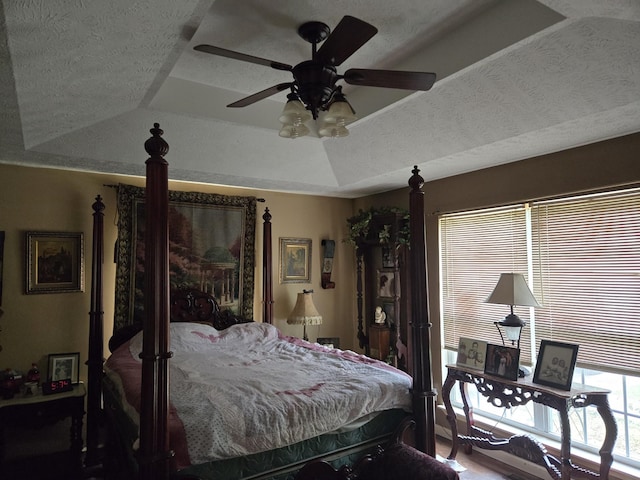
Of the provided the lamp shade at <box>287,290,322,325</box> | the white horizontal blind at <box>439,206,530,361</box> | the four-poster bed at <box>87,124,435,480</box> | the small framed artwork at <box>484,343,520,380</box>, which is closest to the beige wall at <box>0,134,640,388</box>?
the white horizontal blind at <box>439,206,530,361</box>

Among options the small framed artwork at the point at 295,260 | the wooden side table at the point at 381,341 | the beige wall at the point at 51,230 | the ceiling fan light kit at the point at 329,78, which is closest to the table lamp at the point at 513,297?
the wooden side table at the point at 381,341

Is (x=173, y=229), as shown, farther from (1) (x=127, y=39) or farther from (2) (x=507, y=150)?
(2) (x=507, y=150)

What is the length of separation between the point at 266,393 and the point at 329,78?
5.67ft

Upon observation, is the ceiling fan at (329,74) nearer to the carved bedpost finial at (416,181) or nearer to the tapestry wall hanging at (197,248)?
the carved bedpost finial at (416,181)

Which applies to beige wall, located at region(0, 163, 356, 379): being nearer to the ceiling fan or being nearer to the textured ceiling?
the textured ceiling

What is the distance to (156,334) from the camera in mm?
1850

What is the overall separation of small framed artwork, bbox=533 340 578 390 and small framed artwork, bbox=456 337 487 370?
0.44m

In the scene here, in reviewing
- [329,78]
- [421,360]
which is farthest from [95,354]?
[329,78]

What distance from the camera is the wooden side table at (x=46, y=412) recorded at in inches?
119

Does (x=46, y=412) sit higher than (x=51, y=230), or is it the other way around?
(x=51, y=230)

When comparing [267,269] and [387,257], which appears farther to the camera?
[387,257]

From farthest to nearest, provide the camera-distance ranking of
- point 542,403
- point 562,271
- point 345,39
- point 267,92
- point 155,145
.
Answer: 1. point 562,271
2. point 542,403
3. point 267,92
4. point 155,145
5. point 345,39

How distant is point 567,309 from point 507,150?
1342 millimetres

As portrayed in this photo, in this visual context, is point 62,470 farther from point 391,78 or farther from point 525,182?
point 525,182
